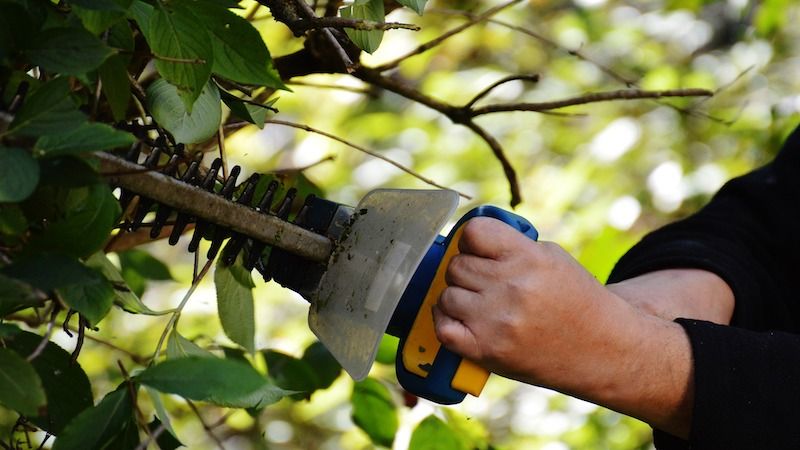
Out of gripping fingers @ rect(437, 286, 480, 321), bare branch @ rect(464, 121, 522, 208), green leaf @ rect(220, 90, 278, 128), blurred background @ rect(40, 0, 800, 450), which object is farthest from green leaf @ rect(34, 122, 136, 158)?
blurred background @ rect(40, 0, 800, 450)

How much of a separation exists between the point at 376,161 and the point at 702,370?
1429 millimetres

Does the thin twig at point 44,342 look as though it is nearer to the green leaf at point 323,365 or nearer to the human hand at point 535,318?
the human hand at point 535,318

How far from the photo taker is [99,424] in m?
0.53

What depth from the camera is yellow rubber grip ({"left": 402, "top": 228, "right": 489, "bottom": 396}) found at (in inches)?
29.6

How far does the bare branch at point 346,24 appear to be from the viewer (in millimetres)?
595

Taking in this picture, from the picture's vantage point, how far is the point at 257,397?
61cm

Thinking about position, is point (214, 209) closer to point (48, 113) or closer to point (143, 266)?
point (48, 113)

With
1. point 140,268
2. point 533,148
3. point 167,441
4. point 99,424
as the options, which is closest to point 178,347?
point 167,441

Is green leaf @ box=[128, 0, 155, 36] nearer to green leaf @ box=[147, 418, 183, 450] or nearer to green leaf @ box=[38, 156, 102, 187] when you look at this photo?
green leaf @ box=[38, 156, 102, 187]

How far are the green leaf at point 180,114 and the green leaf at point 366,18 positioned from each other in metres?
0.10

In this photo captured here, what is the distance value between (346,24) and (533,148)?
1.89 meters

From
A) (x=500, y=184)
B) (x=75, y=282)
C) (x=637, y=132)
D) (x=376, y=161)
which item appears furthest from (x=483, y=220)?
(x=637, y=132)

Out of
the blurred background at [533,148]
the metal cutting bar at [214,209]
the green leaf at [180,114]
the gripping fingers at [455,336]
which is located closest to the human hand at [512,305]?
the gripping fingers at [455,336]

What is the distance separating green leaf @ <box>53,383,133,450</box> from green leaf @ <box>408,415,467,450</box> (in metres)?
0.38
